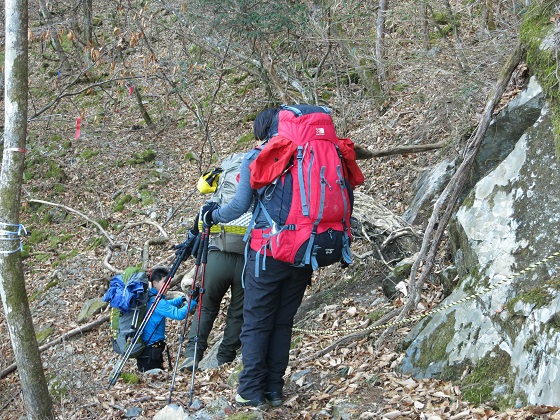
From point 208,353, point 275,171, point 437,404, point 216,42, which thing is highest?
point 216,42

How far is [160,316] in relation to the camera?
678 cm

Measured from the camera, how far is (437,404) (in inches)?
167

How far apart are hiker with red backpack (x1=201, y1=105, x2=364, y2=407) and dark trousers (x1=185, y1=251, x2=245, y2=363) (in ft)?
4.69

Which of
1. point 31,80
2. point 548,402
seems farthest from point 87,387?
point 31,80

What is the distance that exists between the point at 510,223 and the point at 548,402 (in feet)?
5.23

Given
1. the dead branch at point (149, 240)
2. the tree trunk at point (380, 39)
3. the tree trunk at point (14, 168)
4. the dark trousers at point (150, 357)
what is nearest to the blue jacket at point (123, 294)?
the dark trousers at point (150, 357)

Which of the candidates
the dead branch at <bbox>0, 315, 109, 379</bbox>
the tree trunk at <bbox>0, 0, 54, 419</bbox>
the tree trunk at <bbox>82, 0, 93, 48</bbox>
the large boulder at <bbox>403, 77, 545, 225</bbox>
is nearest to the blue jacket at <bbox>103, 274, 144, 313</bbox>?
the tree trunk at <bbox>0, 0, 54, 419</bbox>

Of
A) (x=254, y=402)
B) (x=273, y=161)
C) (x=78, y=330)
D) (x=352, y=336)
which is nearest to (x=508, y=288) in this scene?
(x=352, y=336)

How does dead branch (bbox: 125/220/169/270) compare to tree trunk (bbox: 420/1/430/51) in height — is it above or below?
below

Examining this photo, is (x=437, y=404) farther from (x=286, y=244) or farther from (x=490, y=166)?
(x=490, y=166)

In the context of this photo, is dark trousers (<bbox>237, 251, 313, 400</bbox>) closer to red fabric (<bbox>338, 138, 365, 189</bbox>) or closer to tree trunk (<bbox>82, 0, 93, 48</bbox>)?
red fabric (<bbox>338, 138, 365, 189</bbox>)

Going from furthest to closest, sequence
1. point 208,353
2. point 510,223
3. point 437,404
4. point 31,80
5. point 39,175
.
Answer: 1. point 31,80
2. point 39,175
3. point 208,353
4. point 510,223
5. point 437,404

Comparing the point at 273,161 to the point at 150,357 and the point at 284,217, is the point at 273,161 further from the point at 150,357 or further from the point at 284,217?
the point at 150,357

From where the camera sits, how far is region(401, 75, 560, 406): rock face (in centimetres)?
389
